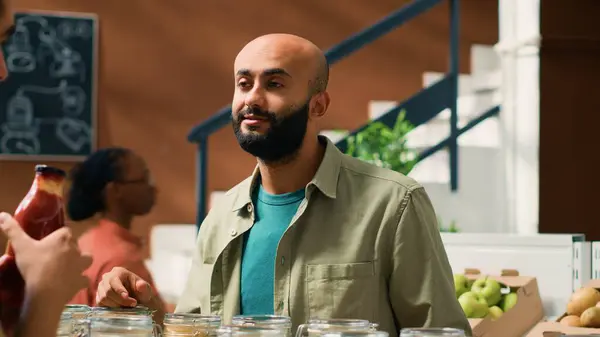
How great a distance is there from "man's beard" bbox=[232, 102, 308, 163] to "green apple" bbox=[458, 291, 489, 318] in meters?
0.95

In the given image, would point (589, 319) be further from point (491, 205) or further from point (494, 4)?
point (494, 4)

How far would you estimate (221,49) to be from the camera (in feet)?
21.5

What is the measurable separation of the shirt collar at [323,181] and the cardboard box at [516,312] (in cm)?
69

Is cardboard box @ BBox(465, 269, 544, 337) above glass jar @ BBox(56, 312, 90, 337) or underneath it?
underneath

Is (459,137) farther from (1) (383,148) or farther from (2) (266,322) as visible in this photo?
(2) (266,322)

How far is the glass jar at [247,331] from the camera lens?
127 centimetres

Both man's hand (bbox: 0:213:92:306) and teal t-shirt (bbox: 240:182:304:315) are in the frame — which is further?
teal t-shirt (bbox: 240:182:304:315)

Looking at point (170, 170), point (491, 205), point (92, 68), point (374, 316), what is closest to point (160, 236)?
point (170, 170)

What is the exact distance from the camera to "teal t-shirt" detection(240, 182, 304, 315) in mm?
2049

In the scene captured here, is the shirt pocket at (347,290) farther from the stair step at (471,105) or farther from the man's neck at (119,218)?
the stair step at (471,105)

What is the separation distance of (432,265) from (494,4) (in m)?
5.48

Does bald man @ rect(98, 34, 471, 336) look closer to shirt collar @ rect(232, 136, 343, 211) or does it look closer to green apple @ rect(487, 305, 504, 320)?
shirt collar @ rect(232, 136, 343, 211)

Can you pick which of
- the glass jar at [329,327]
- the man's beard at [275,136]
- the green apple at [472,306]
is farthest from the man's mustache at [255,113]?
the green apple at [472,306]

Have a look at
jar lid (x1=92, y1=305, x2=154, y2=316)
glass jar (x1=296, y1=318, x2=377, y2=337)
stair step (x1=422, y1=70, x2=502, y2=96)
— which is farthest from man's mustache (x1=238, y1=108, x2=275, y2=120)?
stair step (x1=422, y1=70, x2=502, y2=96)
